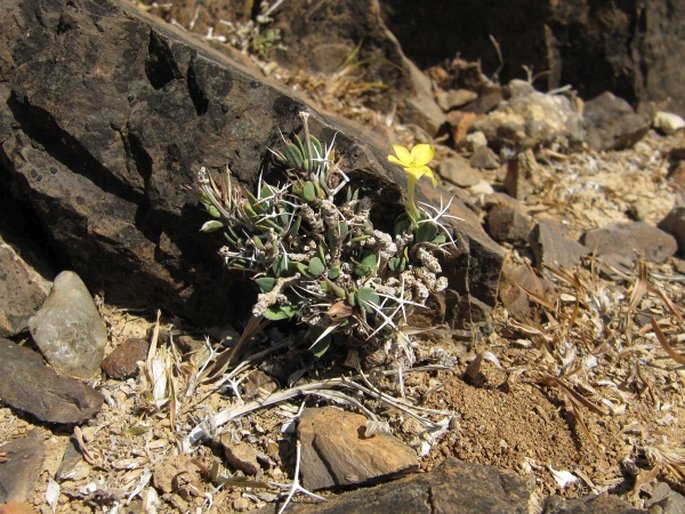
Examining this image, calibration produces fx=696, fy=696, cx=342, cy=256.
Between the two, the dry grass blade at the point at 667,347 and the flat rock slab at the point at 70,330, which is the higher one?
the flat rock slab at the point at 70,330

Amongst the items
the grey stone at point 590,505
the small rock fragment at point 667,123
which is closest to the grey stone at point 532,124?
the small rock fragment at point 667,123

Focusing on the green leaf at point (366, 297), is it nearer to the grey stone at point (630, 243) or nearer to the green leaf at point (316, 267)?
the green leaf at point (316, 267)

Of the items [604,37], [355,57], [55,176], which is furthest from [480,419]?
[604,37]

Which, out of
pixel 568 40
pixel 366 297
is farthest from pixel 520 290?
pixel 568 40

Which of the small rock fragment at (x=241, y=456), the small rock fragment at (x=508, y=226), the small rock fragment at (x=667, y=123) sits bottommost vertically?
the small rock fragment at (x=241, y=456)

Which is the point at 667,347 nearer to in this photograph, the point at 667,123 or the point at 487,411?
the point at 487,411

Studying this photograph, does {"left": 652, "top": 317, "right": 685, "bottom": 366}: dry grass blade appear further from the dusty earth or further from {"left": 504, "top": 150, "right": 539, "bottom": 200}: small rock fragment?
{"left": 504, "top": 150, "right": 539, "bottom": 200}: small rock fragment
